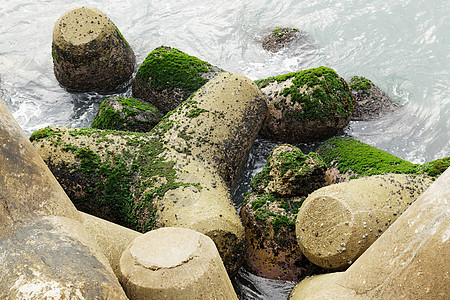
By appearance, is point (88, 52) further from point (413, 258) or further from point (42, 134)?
point (413, 258)

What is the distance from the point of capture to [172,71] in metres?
6.73

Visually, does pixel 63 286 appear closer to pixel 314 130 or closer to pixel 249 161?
pixel 249 161

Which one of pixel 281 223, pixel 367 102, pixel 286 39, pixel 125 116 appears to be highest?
pixel 281 223

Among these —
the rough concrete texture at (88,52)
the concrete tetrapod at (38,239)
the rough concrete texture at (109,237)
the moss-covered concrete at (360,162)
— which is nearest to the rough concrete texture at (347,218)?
the moss-covered concrete at (360,162)

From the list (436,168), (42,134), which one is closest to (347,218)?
(436,168)

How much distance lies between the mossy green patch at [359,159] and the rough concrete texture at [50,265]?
3.41 metres

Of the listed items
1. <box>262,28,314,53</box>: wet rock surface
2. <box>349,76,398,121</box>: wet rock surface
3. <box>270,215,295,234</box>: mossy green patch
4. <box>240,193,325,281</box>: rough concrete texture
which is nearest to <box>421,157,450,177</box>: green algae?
<box>240,193,325,281</box>: rough concrete texture

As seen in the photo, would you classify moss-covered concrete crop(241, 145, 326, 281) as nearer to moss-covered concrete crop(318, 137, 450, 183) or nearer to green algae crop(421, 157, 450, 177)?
moss-covered concrete crop(318, 137, 450, 183)

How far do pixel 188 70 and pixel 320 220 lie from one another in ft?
11.6

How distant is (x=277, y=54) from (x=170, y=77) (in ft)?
11.1

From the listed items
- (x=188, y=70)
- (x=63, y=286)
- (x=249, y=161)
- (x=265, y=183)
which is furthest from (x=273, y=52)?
(x=63, y=286)

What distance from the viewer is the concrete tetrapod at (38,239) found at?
7.95 ft

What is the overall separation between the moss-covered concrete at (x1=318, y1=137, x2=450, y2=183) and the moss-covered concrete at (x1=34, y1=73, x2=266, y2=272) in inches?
46.0

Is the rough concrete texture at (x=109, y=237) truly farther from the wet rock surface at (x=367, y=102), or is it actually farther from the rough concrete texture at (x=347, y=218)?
the wet rock surface at (x=367, y=102)
